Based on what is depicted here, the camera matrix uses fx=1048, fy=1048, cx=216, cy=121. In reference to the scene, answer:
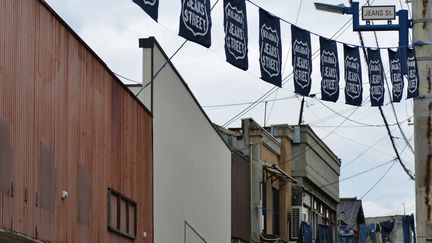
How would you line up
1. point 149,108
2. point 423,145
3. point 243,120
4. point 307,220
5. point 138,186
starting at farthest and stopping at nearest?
point 307,220, point 243,120, point 149,108, point 138,186, point 423,145

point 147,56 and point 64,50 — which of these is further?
point 147,56

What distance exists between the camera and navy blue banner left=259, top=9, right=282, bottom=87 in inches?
757

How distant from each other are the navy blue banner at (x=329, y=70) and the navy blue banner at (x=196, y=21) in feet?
14.5

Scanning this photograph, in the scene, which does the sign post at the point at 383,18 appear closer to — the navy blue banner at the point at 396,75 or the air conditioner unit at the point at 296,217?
the navy blue banner at the point at 396,75

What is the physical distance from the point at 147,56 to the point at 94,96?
5.02m

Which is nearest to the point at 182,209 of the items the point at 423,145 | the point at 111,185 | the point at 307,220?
the point at 111,185

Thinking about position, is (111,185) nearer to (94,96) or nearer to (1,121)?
(94,96)

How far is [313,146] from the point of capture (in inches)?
1794

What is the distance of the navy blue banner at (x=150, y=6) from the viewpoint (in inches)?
585

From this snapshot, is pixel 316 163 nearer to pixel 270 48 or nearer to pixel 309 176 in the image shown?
pixel 309 176

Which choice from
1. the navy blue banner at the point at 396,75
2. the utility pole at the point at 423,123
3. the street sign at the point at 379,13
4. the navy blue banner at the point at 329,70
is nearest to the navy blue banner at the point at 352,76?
the navy blue banner at the point at 329,70

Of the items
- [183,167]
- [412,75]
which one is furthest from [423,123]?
[183,167]

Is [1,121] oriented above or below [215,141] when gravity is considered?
below

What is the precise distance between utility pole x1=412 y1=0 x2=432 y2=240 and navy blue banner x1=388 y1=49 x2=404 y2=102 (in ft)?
7.71
